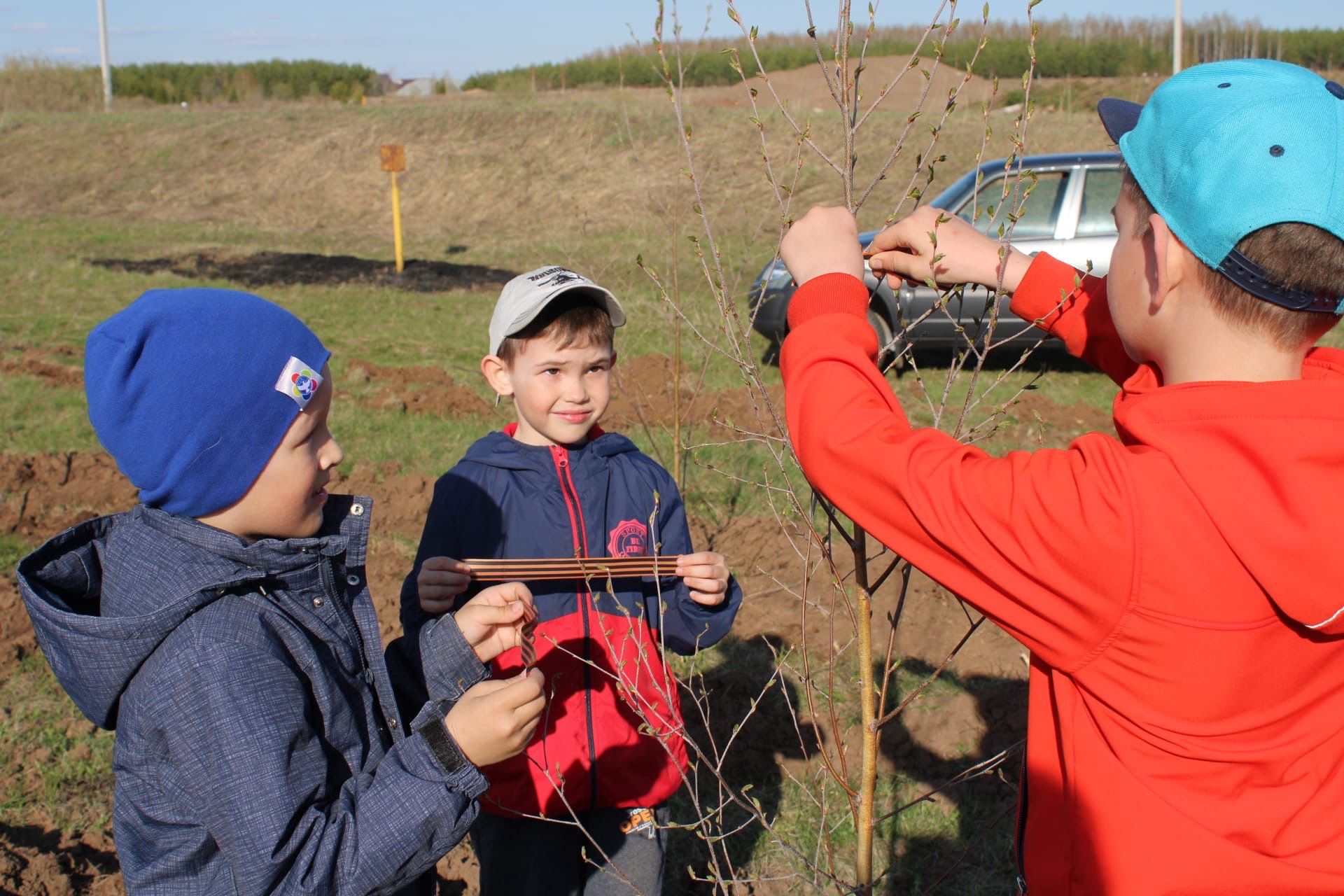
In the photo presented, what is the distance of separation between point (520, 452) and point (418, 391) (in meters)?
5.93

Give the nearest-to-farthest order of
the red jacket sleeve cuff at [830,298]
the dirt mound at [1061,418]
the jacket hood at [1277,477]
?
the jacket hood at [1277,477] < the red jacket sleeve cuff at [830,298] < the dirt mound at [1061,418]

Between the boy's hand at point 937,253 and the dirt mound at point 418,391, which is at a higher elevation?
Answer: the boy's hand at point 937,253

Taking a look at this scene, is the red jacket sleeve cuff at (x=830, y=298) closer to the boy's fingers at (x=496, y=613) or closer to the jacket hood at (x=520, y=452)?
the boy's fingers at (x=496, y=613)

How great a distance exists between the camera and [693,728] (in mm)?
3793

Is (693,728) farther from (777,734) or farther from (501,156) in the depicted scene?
(501,156)

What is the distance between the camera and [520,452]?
2.37 meters

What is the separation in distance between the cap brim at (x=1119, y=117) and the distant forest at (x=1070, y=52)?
91.9 ft

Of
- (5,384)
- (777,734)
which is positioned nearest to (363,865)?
(777,734)

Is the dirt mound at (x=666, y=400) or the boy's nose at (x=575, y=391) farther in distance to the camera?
the dirt mound at (x=666, y=400)

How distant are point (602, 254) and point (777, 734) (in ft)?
38.2

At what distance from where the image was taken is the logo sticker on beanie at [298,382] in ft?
5.30

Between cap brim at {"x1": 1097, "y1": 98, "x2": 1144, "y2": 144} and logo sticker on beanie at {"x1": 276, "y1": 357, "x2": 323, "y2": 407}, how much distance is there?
124cm

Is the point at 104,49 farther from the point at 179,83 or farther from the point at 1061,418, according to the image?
the point at 1061,418

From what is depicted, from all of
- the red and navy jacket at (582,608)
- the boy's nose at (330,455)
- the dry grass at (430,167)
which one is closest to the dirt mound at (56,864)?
the red and navy jacket at (582,608)
